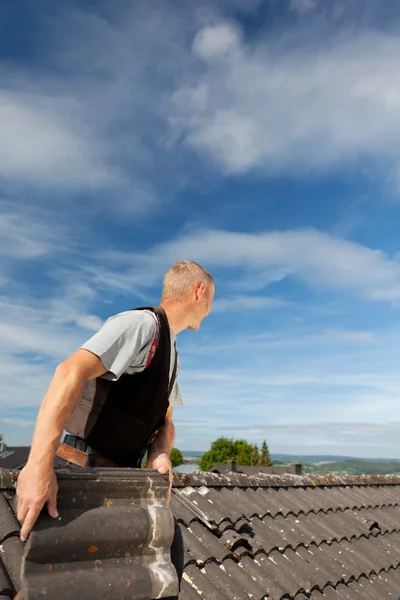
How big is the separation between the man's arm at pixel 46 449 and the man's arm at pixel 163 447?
739 millimetres

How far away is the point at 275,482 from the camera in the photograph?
6172mm

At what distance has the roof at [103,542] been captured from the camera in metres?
2.10

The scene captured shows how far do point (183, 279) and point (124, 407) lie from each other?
0.70 meters

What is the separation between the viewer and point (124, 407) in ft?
8.39

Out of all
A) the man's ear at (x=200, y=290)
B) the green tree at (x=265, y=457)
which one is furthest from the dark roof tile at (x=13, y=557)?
the green tree at (x=265, y=457)

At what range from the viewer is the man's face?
286cm

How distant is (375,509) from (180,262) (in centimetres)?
530

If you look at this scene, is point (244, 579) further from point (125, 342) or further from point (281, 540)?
point (125, 342)

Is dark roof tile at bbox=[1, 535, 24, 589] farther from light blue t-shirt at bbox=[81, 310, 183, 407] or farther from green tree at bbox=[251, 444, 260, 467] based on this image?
green tree at bbox=[251, 444, 260, 467]

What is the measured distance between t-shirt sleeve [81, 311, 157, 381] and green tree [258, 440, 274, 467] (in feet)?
268

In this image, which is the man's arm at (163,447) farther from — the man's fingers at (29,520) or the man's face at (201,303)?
the man's fingers at (29,520)

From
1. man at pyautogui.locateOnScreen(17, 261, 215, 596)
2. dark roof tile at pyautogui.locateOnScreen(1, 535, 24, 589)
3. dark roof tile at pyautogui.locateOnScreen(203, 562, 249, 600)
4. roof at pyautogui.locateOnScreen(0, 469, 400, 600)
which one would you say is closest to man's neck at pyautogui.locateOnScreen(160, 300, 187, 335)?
man at pyautogui.locateOnScreen(17, 261, 215, 596)

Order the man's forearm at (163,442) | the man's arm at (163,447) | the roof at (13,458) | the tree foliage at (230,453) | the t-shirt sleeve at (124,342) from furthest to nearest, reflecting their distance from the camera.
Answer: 1. the tree foliage at (230,453)
2. the roof at (13,458)
3. the man's forearm at (163,442)
4. the man's arm at (163,447)
5. the t-shirt sleeve at (124,342)

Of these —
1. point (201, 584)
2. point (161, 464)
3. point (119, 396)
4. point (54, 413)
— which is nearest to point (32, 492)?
point (54, 413)
